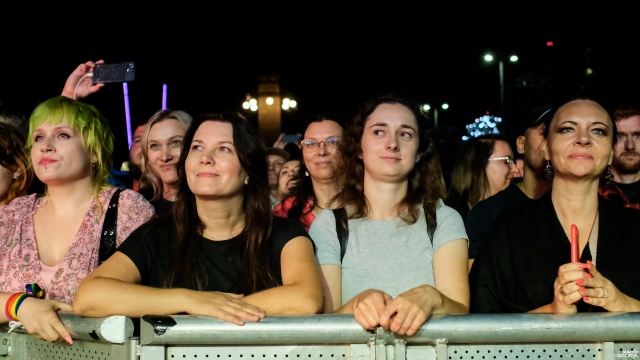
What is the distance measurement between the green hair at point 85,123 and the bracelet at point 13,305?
0.83 metres

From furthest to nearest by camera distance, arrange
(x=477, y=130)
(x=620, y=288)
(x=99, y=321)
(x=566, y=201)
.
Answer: (x=477, y=130) → (x=566, y=201) → (x=620, y=288) → (x=99, y=321)

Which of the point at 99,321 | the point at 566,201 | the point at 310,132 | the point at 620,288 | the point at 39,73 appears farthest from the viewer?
the point at 39,73

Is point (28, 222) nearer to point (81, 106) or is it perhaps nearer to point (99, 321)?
point (81, 106)

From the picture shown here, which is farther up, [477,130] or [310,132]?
[477,130]

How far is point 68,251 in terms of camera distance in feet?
12.3

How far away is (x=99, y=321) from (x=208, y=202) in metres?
1.17

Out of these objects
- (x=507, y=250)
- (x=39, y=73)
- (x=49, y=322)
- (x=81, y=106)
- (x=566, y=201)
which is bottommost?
(x=49, y=322)

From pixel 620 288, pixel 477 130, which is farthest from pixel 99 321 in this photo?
pixel 477 130

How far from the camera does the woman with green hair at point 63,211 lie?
370cm

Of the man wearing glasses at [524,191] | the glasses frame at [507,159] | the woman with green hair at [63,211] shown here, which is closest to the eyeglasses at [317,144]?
the man wearing glasses at [524,191]

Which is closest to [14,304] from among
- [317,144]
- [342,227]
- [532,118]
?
[342,227]

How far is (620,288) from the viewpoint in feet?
11.1

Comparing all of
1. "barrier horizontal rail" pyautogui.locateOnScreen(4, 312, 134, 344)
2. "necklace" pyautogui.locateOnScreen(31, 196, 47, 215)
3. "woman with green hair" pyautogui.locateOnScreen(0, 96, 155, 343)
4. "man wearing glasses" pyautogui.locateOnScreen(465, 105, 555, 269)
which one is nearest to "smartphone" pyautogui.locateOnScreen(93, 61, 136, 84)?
"woman with green hair" pyautogui.locateOnScreen(0, 96, 155, 343)

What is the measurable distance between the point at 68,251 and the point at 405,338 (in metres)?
1.95
